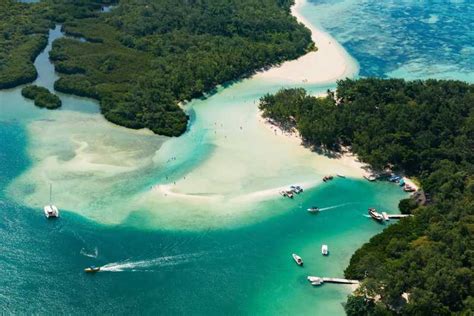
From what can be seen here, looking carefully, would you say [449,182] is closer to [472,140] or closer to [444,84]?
[472,140]

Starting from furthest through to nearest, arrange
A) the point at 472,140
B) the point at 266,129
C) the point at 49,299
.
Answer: the point at 266,129 < the point at 472,140 < the point at 49,299

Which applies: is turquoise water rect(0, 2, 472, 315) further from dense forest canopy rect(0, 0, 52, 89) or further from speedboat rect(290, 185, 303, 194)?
dense forest canopy rect(0, 0, 52, 89)

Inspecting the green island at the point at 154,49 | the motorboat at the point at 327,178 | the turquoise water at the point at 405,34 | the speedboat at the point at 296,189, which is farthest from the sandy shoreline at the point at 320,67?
the speedboat at the point at 296,189

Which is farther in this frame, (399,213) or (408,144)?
(408,144)

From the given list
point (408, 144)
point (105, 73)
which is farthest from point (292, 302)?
point (105, 73)

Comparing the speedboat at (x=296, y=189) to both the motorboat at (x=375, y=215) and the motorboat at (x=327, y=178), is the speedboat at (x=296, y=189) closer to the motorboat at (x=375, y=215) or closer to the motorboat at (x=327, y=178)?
the motorboat at (x=327, y=178)

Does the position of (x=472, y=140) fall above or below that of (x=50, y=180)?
above
